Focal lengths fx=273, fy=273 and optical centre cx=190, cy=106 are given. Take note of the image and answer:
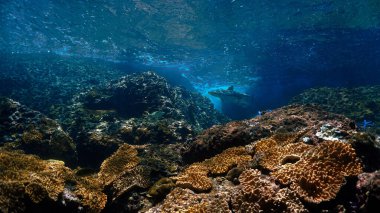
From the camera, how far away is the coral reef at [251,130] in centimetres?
711

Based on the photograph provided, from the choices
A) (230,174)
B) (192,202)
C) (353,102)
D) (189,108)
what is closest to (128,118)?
(189,108)

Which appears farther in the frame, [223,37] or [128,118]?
[223,37]

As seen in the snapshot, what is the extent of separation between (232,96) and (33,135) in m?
25.1

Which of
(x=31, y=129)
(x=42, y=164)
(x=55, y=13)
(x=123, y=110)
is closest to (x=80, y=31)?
(x=55, y=13)

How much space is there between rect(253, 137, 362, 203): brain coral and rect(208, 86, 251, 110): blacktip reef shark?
26886 millimetres

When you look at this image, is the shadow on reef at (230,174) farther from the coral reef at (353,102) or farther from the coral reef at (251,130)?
the coral reef at (353,102)

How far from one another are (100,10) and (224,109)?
1852 cm

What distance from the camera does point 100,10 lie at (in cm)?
2370

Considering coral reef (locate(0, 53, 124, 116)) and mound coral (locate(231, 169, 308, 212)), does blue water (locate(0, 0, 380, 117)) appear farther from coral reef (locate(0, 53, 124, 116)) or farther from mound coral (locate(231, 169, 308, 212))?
mound coral (locate(231, 169, 308, 212))

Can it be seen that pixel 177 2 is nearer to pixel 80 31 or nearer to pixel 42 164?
pixel 80 31

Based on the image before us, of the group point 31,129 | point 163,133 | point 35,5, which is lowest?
point 31,129

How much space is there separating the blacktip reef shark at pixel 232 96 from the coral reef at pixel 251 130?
23.5 metres

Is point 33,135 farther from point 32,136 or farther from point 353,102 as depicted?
point 353,102

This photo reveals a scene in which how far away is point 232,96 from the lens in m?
32.2
